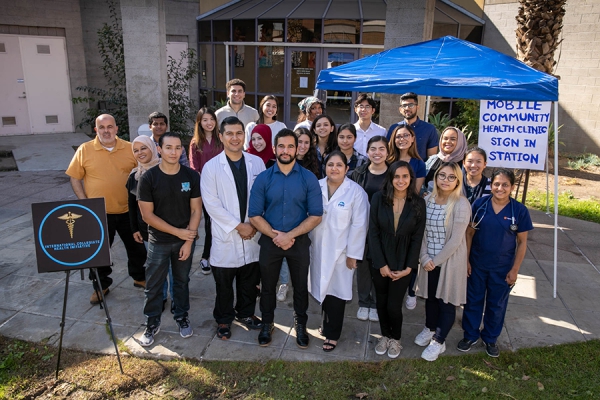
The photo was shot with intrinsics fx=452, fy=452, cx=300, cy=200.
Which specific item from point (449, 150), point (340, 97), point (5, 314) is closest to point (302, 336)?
point (449, 150)

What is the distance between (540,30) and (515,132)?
6.17 metres

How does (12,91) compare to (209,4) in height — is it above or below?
below

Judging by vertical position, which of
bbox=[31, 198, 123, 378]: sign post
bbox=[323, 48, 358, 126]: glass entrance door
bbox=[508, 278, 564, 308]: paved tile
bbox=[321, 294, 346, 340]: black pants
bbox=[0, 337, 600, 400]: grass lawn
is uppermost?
bbox=[323, 48, 358, 126]: glass entrance door

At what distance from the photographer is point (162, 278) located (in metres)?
4.10

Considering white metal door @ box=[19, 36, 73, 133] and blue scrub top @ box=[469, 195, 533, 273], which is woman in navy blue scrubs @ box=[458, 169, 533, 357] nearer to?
blue scrub top @ box=[469, 195, 533, 273]

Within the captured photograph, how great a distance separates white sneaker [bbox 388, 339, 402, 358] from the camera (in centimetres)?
404

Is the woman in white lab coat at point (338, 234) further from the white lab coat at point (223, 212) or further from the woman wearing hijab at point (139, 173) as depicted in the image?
the woman wearing hijab at point (139, 173)

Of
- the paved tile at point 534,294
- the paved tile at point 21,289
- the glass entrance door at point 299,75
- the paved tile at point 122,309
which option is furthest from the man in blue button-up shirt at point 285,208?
the glass entrance door at point 299,75

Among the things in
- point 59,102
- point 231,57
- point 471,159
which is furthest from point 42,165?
point 471,159

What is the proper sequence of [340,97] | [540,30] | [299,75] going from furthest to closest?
1. [299,75]
2. [340,97]
3. [540,30]

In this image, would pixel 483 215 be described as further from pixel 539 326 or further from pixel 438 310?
pixel 539 326

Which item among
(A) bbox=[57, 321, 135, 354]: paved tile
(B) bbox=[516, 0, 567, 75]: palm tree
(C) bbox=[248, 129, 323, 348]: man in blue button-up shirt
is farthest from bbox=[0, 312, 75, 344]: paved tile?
(B) bbox=[516, 0, 567, 75]: palm tree

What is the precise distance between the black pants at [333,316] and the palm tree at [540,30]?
27.5ft

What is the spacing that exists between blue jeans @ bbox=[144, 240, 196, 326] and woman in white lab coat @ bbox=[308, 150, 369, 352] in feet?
4.05
